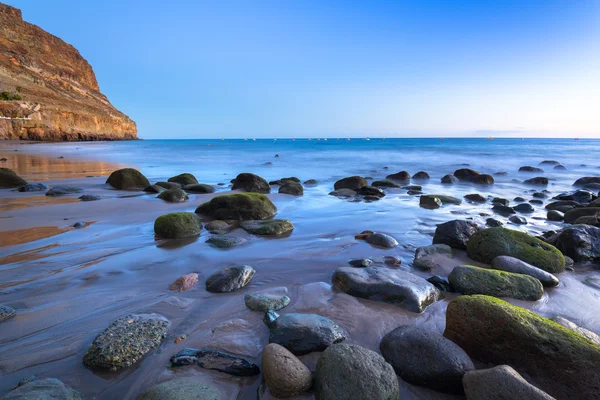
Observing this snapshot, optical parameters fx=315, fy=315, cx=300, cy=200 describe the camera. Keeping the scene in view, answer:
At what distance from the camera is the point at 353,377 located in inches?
75.0

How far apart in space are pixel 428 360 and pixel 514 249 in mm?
3055

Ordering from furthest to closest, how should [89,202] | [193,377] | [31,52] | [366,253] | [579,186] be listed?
1. [31,52]
2. [579,186]
3. [89,202]
4. [366,253]
5. [193,377]

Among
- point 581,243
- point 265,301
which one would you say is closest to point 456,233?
point 581,243

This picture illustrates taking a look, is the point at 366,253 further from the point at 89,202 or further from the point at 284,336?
the point at 89,202

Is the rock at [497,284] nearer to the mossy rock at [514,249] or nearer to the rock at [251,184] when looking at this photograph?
the mossy rock at [514,249]

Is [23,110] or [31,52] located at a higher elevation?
[31,52]

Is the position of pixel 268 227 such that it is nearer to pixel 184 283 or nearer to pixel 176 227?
pixel 176 227

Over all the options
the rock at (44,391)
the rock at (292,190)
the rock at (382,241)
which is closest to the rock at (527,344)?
the rock at (382,241)

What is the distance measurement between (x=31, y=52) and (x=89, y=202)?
3082 inches

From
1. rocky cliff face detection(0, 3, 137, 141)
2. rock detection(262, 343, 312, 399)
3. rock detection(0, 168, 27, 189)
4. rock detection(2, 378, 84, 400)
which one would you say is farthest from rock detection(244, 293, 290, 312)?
rocky cliff face detection(0, 3, 137, 141)

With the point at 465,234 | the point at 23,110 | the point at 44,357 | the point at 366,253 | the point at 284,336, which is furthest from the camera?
the point at 23,110

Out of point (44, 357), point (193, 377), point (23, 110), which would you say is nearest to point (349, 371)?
point (193, 377)

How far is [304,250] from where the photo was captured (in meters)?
4.85

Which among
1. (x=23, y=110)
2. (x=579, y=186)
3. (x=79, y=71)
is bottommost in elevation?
(x=579, y=186)
